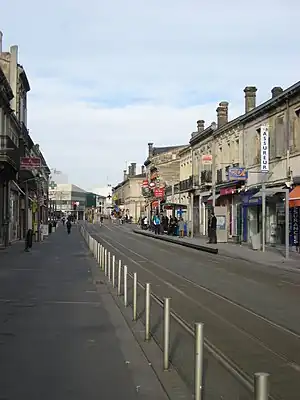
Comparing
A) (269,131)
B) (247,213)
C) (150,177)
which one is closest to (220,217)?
(247,213)

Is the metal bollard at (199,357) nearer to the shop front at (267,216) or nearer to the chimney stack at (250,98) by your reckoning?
the shop front at (267,216)

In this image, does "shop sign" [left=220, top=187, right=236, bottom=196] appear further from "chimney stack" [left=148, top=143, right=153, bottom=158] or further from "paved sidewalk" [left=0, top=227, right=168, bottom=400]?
"chimney stack" [left=148, top=143, right=153, bottom=158]

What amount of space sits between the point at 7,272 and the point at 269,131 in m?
21.0

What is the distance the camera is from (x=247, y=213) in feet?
135

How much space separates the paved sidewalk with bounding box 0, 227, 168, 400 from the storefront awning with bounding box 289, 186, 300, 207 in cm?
1651

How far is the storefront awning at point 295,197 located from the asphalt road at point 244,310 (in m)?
6.52

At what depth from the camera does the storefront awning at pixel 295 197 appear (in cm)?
3080

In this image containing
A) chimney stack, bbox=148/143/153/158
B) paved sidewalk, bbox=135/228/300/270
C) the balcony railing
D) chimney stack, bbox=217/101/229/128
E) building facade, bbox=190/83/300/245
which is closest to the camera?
paved sidewalk, bbox=135/228/300/270

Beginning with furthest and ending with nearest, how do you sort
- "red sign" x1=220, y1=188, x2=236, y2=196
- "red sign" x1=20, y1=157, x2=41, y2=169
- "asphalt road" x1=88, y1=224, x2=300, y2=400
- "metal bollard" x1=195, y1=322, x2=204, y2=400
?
1. "red sign" x1=220, y1=188, x2=236, y2=196
2. "red sign" x1=20, y1=157, x2=41, y2=169
3. "asphalt road" x1=88, y1=224, x2=300, y2=400
4. "metal bollard" x1=195, y1=322, x2=204, y2=400

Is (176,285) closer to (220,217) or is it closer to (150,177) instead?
(220,217)

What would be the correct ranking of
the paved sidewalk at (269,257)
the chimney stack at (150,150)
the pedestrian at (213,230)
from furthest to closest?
the chimney stack at (150,150) < the pedestrian at (213,230) < the paved sidewalk at (269,257)

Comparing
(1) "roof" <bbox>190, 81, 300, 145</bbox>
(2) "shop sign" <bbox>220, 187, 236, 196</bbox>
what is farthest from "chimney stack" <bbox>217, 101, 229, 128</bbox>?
(2) "shop sign" <bbox>220, 187, 236, 196</bbox>

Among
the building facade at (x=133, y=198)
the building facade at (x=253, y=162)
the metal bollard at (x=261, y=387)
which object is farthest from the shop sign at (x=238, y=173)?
the building facade at (x=133, y=198)

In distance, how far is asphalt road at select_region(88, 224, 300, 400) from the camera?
8.05 m
